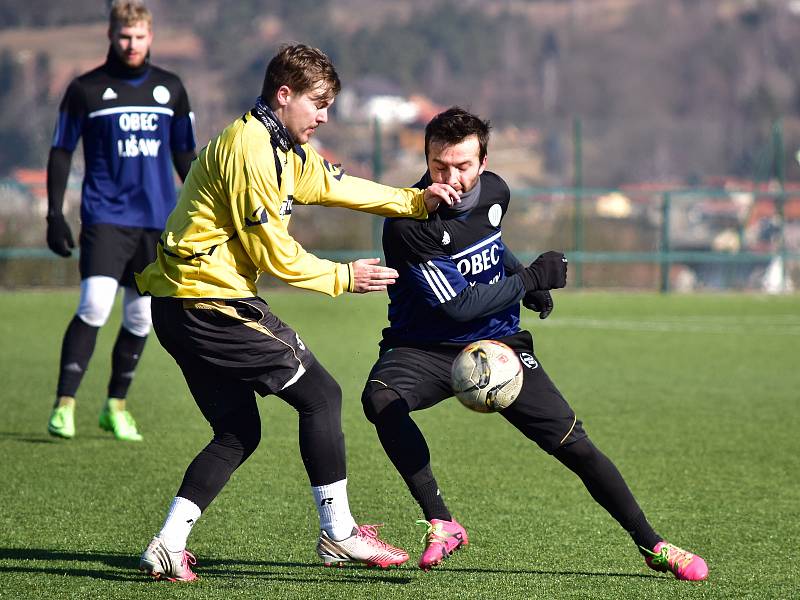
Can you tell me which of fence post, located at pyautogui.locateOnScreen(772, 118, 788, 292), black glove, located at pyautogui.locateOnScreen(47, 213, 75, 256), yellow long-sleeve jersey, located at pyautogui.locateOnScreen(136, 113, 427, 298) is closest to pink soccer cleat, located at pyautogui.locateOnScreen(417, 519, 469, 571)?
yellow long-sleeve jersey, located at pyautogui.locateOnScreen(136, 113, 427, 298)

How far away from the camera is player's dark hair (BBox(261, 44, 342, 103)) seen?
453 centimetres

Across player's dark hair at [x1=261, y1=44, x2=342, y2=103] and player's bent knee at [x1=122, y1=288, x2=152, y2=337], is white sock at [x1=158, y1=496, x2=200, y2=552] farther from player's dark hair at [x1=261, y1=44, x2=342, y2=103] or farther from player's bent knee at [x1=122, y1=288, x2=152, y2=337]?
player's bent knee at [x1=122, y1=288, x2=152, y2=337]

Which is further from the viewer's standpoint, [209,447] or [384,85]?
[384,85]

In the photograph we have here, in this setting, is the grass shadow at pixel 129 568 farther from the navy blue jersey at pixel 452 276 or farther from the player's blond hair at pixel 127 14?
the player's blond hair at pixel 127 14

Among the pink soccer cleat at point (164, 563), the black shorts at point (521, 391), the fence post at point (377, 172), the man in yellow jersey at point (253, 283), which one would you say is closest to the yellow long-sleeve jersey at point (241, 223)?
the man in yellow jersey at point (253, 283)

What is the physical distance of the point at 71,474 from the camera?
6.59 metres

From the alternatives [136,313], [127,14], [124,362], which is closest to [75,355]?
[124,362]

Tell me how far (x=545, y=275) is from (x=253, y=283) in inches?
42.4

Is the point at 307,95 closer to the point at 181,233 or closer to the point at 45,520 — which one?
the point at 181,233

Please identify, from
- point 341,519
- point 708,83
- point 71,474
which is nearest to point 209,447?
point 341,519

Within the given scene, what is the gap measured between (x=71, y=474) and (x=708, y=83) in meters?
84.0

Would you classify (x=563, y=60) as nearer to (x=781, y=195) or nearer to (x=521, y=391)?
(x=781, y=195)

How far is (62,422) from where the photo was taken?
7500 millimetres

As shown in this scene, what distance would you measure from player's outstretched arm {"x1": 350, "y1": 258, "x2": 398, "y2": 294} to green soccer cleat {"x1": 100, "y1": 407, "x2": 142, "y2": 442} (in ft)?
11.4
